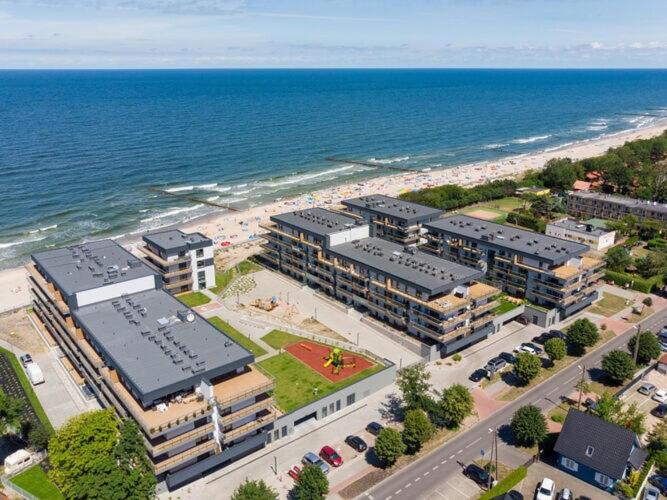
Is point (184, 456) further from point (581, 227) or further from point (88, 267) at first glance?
point (581, 227)

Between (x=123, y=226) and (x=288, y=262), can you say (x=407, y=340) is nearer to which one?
(x=288, y=262)

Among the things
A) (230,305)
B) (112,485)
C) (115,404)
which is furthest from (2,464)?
(230,305)

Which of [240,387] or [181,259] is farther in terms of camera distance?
[181,259]

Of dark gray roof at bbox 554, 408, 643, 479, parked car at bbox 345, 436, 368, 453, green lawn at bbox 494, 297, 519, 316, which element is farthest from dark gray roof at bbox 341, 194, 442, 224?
dark gray roof at bbox 554, 408, 643, 479

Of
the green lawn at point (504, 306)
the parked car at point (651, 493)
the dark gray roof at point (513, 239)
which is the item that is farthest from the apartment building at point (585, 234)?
the parked car at point (651, 493)

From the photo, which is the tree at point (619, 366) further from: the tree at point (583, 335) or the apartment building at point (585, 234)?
the apartment building at point (585, 234)

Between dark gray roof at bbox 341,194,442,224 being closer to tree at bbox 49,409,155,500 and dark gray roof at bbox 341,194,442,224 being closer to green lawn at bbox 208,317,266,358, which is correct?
green lawn at bbox 208,317,266,358

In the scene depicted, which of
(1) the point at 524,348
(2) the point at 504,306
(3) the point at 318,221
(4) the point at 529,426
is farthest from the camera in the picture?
(3) the point at 318,221

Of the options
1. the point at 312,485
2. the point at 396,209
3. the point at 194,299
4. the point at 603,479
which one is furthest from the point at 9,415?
the point at 396,209
